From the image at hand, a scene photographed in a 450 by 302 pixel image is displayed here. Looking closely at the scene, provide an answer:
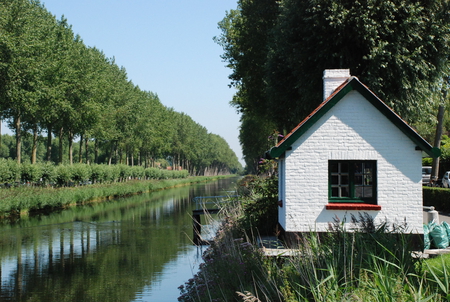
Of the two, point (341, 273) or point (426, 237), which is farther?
point (426, 237)

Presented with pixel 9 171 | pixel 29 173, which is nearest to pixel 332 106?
pixel 9 171

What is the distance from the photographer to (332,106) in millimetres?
12664

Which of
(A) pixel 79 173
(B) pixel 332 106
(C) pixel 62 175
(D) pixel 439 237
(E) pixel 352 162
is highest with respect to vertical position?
(B) pixel 332 106

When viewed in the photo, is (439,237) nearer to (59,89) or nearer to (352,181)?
(352,181)

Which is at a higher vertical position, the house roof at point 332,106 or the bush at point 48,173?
the house roof at point 332,106

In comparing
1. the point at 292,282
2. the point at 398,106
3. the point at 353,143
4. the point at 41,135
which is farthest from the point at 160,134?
the point at 292,282

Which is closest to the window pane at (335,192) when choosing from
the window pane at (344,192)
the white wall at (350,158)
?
the window pane at (344,192)

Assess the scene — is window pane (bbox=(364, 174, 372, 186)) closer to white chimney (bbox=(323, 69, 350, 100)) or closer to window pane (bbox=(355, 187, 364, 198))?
window pane (bbox=(355, 187, 364, 198))

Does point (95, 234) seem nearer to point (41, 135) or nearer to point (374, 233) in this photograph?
point (374, 233)

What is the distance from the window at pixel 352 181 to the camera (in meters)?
12.7

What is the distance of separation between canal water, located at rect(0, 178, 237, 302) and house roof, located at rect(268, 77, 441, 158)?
500 cm

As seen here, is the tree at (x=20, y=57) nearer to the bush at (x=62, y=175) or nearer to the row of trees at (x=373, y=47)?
the bush at (x=62, y=175)

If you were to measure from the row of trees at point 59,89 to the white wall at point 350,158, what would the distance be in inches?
986

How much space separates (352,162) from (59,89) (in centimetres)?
3202
